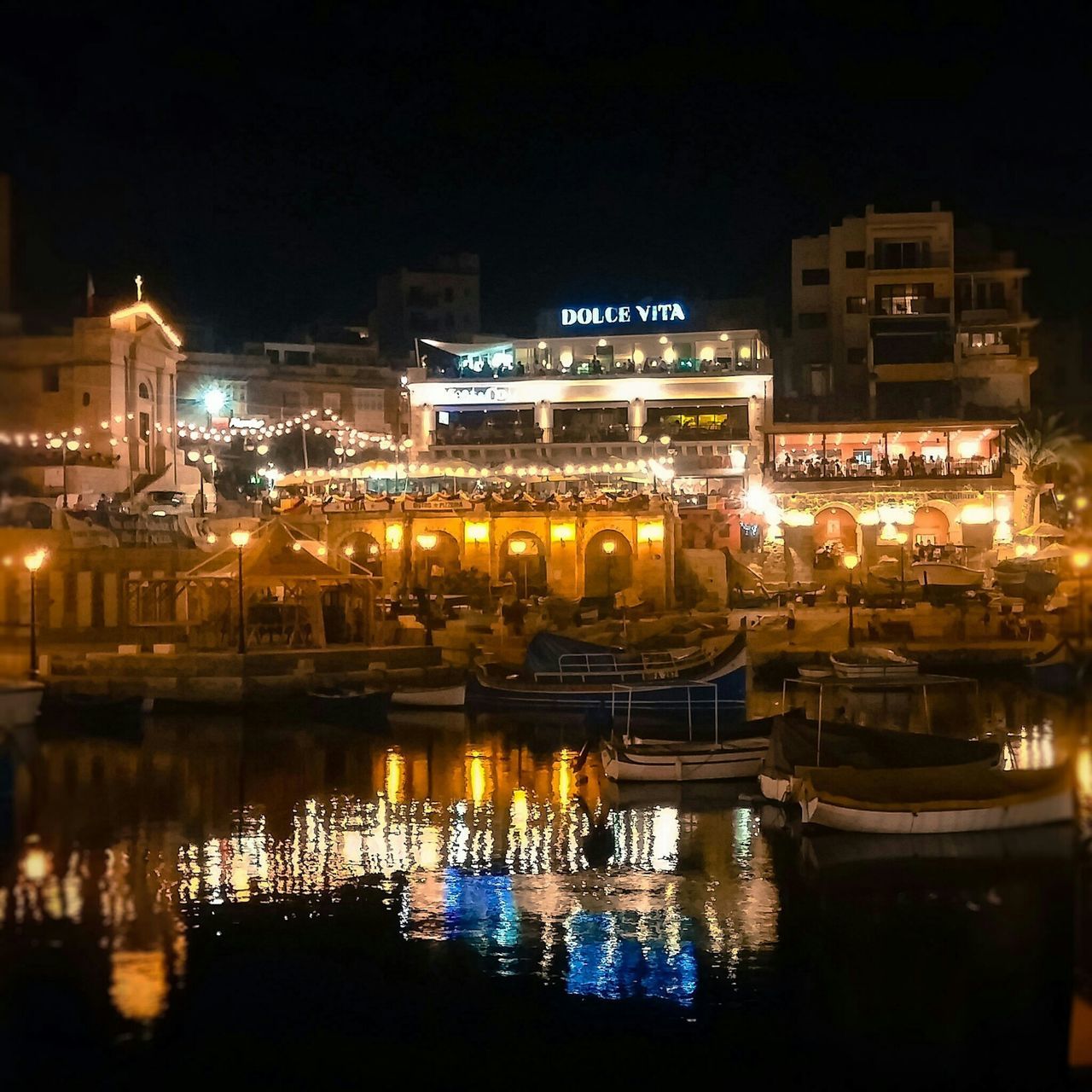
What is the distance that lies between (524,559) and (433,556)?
12.0 ft

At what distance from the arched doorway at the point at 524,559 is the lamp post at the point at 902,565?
1358cm

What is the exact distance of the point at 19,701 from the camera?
1115 inches

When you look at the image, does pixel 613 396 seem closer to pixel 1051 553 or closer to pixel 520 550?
pixel 520 550

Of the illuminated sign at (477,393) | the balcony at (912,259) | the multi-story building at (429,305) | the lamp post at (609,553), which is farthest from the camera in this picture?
the multi-story building at (429,305)

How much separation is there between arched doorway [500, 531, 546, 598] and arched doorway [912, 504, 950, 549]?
17.5 meters

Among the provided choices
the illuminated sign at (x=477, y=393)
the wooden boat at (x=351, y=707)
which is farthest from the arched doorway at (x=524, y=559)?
the wooden boat at (x=351, y=707)

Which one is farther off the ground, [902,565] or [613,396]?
[613,396]

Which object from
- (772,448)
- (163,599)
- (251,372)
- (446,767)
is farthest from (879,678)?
(251,372)

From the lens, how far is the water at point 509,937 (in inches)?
606

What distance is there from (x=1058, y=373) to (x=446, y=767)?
48.8 meters

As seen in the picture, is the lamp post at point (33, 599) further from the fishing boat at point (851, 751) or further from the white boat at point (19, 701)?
the fishing boat at point (851, 751)

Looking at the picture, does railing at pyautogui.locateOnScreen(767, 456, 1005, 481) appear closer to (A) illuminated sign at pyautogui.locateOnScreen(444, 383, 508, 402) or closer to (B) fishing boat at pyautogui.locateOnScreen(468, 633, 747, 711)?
(A) illuminated sign at pyautogui.locateOnScreen(444, 383, 508, 402)

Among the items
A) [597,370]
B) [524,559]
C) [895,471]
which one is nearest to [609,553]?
[524,559]

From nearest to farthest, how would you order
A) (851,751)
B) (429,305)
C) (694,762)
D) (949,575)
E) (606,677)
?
(851,751) → (694,762) → (606,677) → (949,575) → (429,305)
